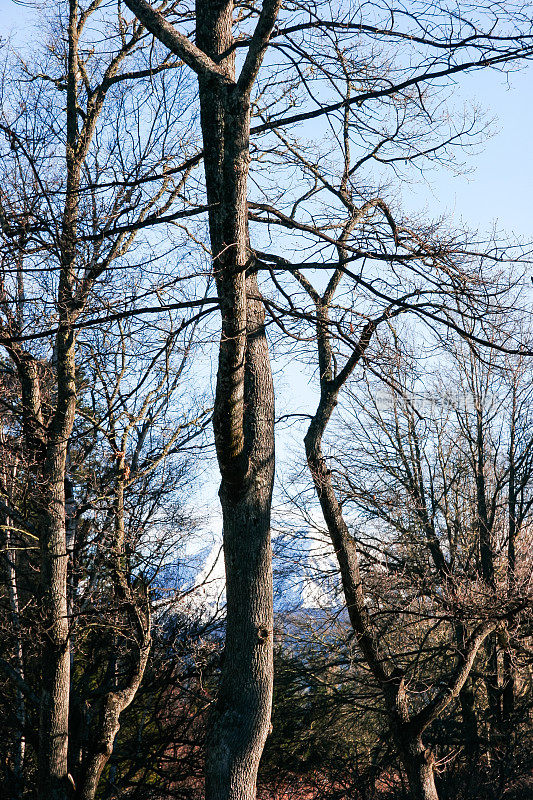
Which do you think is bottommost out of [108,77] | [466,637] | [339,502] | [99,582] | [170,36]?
[466,637]

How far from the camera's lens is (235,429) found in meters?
5.25

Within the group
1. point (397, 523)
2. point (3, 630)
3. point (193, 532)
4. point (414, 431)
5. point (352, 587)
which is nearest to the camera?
point (3, 630)

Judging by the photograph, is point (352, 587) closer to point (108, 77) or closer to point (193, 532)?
point (193, 532)

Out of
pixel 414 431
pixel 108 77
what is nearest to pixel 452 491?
pixel 414 431

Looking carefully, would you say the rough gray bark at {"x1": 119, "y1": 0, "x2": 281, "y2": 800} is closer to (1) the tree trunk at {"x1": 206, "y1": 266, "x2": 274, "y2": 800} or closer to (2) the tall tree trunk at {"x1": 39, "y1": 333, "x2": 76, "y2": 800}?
(1) the tree trunk at {"x1": 206, "y1": 266, "x2": 274, "y2": 800}

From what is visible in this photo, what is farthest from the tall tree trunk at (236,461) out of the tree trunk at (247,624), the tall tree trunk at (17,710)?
the tall tree trunk at (17,710)

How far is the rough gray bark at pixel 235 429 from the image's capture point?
4.92m

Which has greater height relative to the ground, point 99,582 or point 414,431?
point 414,431

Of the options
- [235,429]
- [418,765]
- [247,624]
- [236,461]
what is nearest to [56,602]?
[247,624]

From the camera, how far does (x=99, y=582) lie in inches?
382

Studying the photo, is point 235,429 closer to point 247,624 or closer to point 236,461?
point 236,461

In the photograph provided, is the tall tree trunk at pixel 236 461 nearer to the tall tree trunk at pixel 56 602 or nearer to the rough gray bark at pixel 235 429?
the rough gray bark at pixel 235 429

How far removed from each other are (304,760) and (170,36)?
10478mm

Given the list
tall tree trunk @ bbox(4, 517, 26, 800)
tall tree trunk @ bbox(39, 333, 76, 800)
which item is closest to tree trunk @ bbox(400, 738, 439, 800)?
tall tree trunk @ bbox(39, 333, 76, 800)
